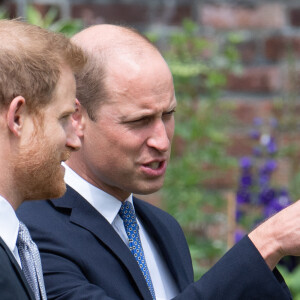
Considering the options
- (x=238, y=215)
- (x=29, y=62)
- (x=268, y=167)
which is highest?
(x=29, y=62)

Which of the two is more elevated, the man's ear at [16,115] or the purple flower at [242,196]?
the man's ear at [16,115]

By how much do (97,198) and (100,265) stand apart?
0.75ft

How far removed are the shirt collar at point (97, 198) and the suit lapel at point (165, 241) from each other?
184 millimetres

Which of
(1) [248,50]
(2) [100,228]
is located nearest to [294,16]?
(1) [248,50]

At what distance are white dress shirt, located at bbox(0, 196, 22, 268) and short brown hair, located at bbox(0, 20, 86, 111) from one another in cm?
22

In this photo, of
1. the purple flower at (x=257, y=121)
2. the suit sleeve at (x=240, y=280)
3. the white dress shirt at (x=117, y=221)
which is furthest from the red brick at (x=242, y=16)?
the suit sleeve at (x=240, y=280)

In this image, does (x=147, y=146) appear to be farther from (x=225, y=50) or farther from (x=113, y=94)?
(x=225, y=50)

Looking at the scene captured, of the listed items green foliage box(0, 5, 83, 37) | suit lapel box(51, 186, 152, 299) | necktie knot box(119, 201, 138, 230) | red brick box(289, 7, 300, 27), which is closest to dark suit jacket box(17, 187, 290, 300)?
suit lapel box(51, 186, 152, 299)

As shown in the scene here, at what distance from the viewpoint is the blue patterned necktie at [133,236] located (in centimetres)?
247

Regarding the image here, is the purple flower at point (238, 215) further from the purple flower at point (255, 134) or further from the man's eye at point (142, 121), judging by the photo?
the man's eye at point (142, 121)

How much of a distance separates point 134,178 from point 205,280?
1.28 ft

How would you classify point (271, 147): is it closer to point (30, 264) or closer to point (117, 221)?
point (117, 221)

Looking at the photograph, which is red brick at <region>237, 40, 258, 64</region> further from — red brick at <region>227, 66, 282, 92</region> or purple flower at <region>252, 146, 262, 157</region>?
purple flower at <region>252, 146, 262, 157</region>

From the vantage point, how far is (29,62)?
190cm
